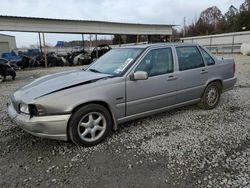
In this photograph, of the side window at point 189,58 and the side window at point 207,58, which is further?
the side window at point 207,58

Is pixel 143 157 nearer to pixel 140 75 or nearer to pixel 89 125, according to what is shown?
pixel 89 125

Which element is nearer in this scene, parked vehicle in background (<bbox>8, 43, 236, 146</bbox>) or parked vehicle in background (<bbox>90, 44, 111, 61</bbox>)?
parked vehicle in background (<bbox>8, 43, 236, 146</bbox>)

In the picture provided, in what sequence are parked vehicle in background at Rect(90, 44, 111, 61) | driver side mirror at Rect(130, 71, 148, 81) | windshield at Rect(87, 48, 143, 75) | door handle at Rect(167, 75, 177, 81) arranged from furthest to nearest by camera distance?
parked vehicle in background at Rect(90, 44, 111, 61) → door handle at Rect(167, 75, 177, 81) → windshield at Rect(87, 48, 143, 75) → driver side mirror at Rect(130, 71, 148, 81)

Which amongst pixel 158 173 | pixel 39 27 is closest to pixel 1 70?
Answer: pixel 39 27

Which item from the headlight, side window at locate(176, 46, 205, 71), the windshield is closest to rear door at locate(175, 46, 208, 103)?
side window at locate(176, 46, 205, 71)

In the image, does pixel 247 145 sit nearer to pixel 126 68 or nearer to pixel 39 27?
pixel 126 68

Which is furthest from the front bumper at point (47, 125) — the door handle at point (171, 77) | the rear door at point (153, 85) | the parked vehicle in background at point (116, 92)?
the door handle at point (171, 77)

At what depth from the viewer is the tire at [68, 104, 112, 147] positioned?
315cm

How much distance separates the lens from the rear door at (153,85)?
367 cm

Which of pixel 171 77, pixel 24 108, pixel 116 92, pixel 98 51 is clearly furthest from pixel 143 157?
pixel 98 51

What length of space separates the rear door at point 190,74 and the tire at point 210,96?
0.60 feet

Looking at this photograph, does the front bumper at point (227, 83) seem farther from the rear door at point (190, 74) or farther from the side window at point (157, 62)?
the side window at point (157, 62)

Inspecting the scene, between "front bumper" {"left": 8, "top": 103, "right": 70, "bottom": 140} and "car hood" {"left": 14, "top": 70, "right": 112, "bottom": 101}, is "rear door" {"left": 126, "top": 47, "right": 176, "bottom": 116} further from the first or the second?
"front bumper" {"left": 8, "top": 103, "right": 70, "bottom": 140}

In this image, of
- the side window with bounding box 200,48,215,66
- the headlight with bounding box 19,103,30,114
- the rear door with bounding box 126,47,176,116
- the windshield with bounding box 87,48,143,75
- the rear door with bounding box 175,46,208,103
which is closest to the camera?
the headlight with bounding box 19,103,30,114
